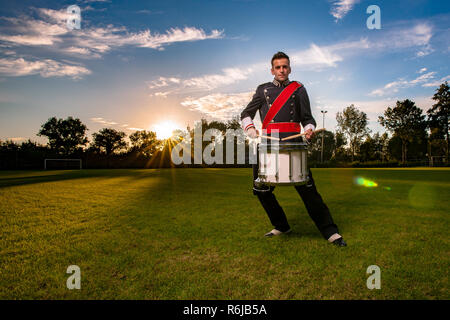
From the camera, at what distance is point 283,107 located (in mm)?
3871

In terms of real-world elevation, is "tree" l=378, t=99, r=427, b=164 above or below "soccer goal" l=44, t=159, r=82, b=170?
above

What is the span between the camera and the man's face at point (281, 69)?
3943mm

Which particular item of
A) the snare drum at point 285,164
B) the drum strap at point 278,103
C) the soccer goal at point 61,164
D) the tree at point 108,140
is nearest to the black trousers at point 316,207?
the snare drum at point 285,164

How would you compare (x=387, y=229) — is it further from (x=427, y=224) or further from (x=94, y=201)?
(x=94, y=201)

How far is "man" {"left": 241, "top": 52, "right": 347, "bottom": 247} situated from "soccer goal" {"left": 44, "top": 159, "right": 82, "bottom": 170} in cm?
4699

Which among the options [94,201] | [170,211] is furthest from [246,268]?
[94,201]

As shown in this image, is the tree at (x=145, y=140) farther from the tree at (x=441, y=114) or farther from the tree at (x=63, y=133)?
the tree at (x=441, y=114)

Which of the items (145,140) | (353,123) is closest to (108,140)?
(145,140)

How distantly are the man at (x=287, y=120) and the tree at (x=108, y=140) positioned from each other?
8234cm

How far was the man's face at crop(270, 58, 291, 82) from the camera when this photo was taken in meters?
3.94

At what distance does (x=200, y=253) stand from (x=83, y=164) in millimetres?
48491
